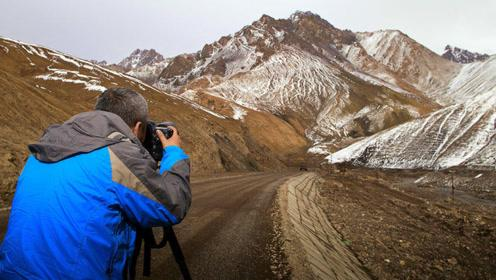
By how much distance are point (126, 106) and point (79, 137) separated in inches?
19.2

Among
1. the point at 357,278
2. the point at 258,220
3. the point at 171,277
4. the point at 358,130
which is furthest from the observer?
the point at 358,130

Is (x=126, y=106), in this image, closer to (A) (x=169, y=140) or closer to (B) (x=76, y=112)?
(A) (x=169, y=140)

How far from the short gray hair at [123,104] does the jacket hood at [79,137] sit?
24 cm

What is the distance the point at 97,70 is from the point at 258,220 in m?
→ 67.6

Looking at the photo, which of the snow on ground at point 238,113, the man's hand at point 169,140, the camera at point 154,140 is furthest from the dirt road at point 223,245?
the snow on ground at point 238,113

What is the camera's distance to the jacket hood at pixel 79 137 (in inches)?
85.7

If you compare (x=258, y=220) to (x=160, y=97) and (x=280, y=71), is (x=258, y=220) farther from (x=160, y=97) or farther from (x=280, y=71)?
(x=280, y=71)

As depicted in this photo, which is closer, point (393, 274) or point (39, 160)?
point (39, 160)

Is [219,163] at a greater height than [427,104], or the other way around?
[427,104]

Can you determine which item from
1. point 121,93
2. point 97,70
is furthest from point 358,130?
point 121,93

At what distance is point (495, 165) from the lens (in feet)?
153

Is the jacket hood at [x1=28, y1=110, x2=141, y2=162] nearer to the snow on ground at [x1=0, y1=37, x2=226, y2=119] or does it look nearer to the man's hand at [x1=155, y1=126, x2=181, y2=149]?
the man's hand at [x1=155, y1=126, x2=181, y2=149]

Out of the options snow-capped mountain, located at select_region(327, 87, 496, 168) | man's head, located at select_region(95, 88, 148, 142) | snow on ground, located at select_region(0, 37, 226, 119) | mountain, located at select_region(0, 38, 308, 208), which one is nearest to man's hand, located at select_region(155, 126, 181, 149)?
man's head, located at select_region(95, 88, 148, 142)

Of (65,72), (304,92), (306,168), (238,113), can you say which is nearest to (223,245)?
(65,72)
